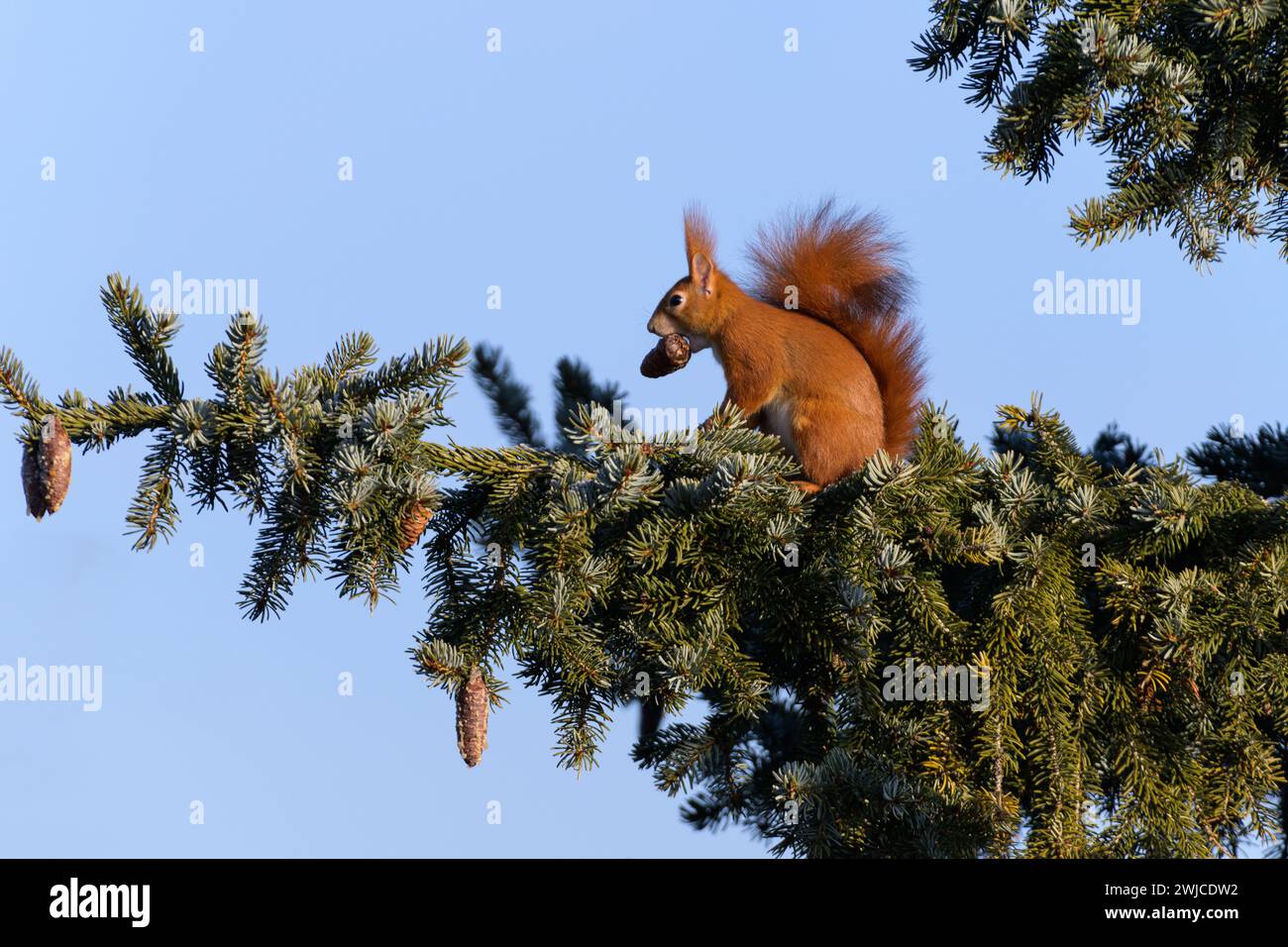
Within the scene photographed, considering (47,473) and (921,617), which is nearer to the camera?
(47,473)

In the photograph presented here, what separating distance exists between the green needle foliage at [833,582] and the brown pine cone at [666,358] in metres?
0.75

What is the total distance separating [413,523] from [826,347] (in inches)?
61.5

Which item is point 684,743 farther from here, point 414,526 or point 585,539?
point 414,526

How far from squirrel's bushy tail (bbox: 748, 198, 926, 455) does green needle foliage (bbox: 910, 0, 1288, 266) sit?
0.73 m

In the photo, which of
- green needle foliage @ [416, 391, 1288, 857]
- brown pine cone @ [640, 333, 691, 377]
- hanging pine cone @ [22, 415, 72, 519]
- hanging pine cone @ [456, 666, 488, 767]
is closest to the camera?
hanging pine cone @ [22, 415, 72, 519]

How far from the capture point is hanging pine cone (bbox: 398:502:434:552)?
187cm

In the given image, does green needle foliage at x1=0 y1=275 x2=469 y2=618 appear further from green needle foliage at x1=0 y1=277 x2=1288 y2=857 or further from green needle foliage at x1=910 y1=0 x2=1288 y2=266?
green needle foliage at x1=910 y1=0 x2=1288 y2=266

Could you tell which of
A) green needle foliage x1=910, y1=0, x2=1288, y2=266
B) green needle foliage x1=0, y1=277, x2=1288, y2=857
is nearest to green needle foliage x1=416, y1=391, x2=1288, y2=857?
green needle foliage x1=0, y1=277, x2=1288, y2=857

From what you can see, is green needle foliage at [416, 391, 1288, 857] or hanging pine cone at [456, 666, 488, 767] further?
green needle foliage at [416, 391, 1288, 857]

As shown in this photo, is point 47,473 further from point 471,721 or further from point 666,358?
point 666,358

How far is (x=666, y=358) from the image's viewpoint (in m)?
3.00

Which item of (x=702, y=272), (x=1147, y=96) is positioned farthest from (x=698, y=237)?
(x=1147, y=96)
